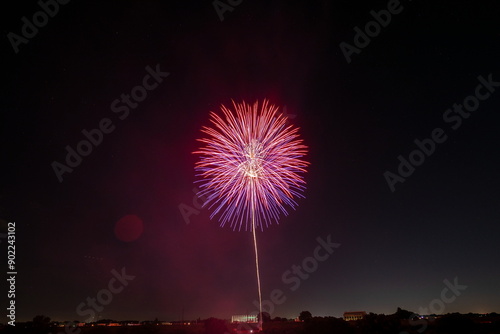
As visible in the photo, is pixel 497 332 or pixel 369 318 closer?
pixel 497 332

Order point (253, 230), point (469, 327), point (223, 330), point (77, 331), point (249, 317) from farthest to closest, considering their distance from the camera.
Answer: point (249, 317) < point (77, 331) < point (223, 330) < point (469, 327) < point (253, 230)

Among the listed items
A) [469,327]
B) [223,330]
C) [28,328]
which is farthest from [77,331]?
[469,327]

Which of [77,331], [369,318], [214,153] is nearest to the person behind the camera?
[214,153]

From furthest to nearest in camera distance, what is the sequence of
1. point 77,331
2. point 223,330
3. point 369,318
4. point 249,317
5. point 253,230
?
1. point 249,317
2. point 77,331
3. point 223,330
4. point 369,318
5. point 253,230

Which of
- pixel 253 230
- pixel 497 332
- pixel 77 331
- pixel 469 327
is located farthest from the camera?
pixel 77 331

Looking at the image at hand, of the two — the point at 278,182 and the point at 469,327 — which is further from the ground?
the point at 278,182

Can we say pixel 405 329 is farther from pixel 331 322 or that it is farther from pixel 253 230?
pixel 253 230

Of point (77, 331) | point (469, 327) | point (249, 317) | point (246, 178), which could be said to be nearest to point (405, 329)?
point (469, 327)

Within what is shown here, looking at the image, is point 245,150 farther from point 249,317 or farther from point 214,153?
point 249,317

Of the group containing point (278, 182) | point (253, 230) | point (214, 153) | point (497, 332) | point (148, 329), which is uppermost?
point (214, 153)
